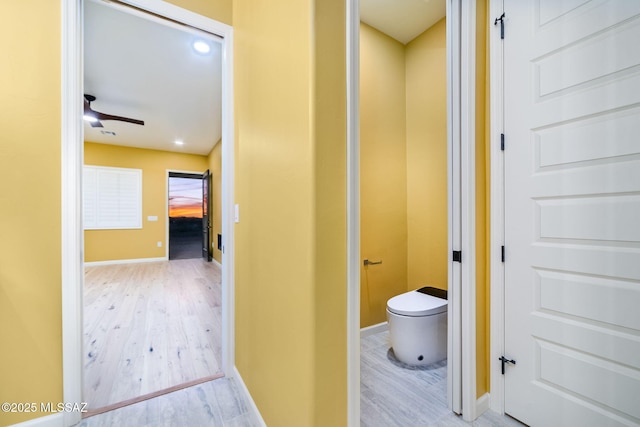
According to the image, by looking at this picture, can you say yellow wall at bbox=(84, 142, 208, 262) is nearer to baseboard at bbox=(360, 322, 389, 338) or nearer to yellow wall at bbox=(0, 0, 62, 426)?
yellow wall at bbox=(0, 0, 62, 426)

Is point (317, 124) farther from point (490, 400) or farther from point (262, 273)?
point (490, 400)

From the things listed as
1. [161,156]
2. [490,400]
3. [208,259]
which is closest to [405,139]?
[490,400]

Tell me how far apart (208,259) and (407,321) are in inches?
220

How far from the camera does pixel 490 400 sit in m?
1.41

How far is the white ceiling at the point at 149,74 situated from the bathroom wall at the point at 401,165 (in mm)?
1468

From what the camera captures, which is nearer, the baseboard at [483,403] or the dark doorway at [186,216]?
the baseboard at [483,403]

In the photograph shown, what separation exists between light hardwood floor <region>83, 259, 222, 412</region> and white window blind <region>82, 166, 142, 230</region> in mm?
1639

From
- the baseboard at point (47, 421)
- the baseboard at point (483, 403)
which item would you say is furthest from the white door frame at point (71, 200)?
the baseboard at point (483, 403)

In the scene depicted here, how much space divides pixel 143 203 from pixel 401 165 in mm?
6117

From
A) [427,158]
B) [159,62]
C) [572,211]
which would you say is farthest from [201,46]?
[572,211]

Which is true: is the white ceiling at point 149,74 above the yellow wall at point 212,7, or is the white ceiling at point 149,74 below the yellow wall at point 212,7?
above

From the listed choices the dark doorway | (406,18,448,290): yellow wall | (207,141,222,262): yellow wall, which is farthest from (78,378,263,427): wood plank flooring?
the dark doorway

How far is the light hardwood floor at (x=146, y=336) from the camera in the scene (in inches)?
66.3

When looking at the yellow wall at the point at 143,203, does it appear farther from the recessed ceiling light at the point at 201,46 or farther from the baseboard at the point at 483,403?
the baseboard at the point at 483,403
